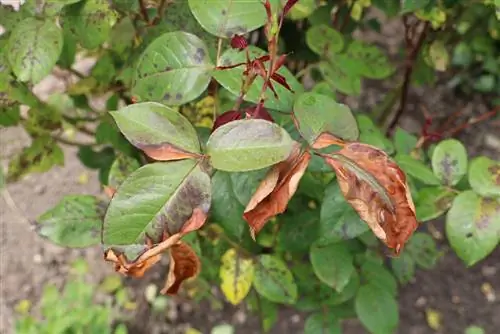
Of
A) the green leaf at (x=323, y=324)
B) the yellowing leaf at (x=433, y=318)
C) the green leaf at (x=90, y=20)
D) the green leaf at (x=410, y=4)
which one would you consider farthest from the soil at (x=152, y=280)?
the green leaf at (x=410, y=4)

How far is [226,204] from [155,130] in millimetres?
255

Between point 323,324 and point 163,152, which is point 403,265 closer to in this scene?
point 323,324

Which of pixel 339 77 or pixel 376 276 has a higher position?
pixel 339 77

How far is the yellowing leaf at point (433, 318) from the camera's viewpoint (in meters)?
1.80

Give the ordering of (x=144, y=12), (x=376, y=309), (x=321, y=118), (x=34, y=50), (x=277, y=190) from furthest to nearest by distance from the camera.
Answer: (x=376, y=309) → (x=144, y=12) → (x=34, y=50) → (x=321, y=118) → (x=277, y=190)

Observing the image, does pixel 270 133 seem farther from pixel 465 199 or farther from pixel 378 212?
pixel 465 199

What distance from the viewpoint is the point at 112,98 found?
1.30 metres

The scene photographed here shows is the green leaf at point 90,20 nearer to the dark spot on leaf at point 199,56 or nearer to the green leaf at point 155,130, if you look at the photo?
the dark spot on leaf at point 199,56

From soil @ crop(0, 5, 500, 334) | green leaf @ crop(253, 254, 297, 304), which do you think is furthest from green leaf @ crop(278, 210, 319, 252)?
soil @ crop(0, 5, 500, 334)

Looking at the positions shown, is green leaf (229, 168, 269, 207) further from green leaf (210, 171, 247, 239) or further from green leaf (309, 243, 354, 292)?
green leaf (309, 243, 354, 292)

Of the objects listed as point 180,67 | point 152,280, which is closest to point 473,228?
point 180,67

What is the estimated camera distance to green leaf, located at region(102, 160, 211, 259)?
2.06 ft

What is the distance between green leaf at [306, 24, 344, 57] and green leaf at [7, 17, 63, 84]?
1.35 ft

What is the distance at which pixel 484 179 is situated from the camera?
892 mm
